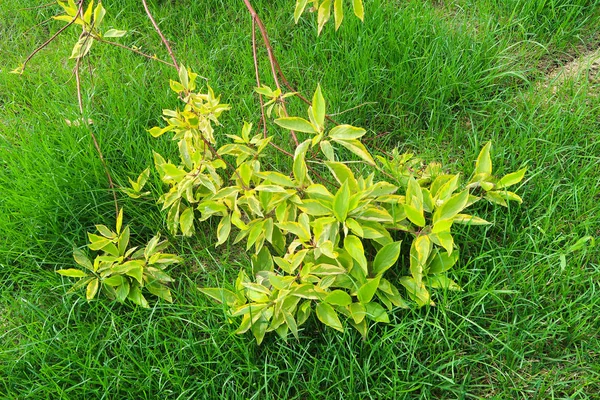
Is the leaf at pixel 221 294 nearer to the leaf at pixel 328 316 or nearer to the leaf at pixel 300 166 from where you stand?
the leaf at pixel 328 316

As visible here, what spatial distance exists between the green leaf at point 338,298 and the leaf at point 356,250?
0.09m

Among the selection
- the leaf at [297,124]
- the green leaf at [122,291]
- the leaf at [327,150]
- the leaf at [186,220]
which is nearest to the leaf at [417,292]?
the leaf at [327,150]

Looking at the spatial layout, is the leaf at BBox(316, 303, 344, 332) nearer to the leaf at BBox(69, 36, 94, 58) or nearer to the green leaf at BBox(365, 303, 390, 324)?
the green leaf at BBox(365, 303, 390, 324)

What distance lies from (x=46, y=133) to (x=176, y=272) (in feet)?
2.94

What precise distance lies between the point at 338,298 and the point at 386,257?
21cm

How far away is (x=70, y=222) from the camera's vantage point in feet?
6.81

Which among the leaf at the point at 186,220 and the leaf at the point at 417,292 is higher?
the leaf at the point at 186,220

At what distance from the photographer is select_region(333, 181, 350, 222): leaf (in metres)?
1.56

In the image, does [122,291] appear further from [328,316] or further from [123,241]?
[328,316]

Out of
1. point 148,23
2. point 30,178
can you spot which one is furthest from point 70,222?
point 148,23

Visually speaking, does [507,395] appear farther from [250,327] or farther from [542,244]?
[250,327]

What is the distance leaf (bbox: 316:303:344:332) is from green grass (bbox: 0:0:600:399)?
0.30 ft

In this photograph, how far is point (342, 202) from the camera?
1.56m

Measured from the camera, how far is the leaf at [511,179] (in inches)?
70.5
